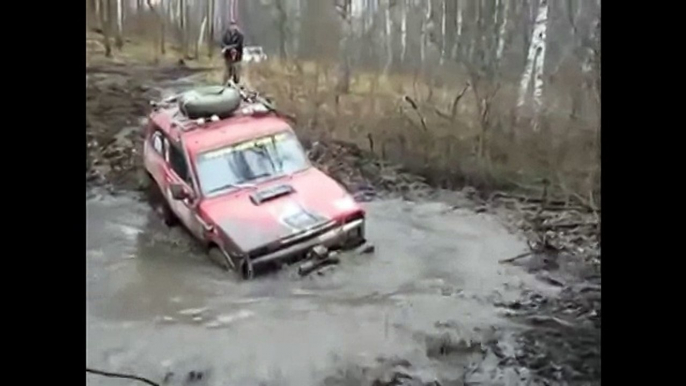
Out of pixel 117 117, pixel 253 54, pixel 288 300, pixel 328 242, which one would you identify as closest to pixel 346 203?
pixel 328 242

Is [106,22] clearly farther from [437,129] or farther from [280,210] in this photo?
[437,129]

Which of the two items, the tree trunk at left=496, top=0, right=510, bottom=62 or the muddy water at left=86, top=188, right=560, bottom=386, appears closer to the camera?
the muddy water at left=86, top=188, right=560, bottom=386

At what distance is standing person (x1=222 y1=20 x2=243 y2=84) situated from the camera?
156 centimetres

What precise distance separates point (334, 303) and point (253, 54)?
0.41 meters

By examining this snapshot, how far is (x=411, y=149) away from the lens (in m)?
1.58

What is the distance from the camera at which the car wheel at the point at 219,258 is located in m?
1.52

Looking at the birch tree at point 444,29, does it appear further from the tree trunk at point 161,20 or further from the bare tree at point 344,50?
the tree trunk at point 161,20

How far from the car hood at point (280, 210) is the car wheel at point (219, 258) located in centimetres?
3

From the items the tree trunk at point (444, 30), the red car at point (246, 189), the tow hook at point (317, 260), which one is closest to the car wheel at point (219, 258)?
the red car at point (246, 189)

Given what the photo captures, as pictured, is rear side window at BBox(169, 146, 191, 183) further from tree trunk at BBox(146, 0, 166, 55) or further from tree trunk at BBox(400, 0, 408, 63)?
tree trunk at BBox(400, 0, 408, 63)

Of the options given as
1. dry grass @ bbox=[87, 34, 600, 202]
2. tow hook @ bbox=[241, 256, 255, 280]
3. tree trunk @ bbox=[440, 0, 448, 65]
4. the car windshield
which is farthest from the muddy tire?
tree trunk @ bbox=[440, 0, 448, 65]

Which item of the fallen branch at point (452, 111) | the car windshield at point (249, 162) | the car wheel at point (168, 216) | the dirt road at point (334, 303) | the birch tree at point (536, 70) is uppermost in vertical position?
→ the birch tree at point (536, 70)

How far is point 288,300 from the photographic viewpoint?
1519 mm
